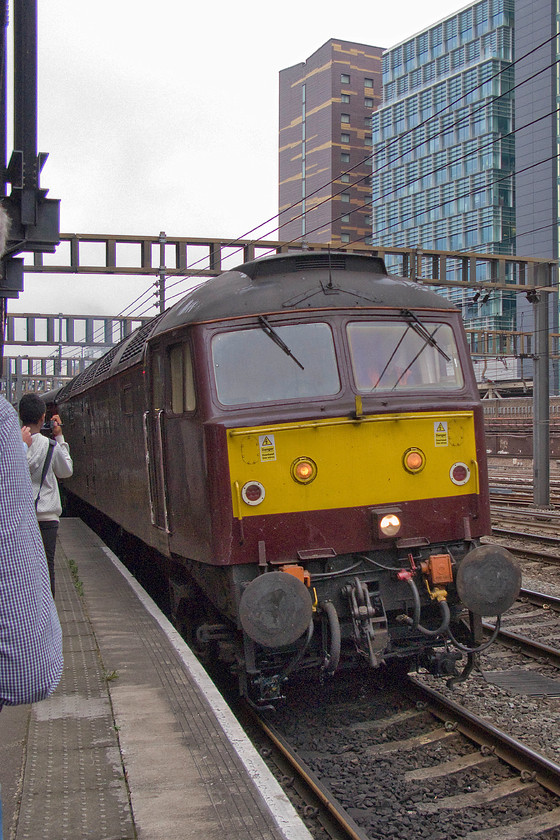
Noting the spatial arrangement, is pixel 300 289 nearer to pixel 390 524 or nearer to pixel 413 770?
pixel 390 524

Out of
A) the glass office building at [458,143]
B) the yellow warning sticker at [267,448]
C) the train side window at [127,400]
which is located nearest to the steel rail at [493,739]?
the yellow warning sticker at [267,448]

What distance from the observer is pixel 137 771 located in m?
4.13

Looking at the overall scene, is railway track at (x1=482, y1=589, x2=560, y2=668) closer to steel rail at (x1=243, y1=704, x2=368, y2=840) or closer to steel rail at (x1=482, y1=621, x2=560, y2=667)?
steel rail at (x1=482, y1=621, x2=560, y2=667)

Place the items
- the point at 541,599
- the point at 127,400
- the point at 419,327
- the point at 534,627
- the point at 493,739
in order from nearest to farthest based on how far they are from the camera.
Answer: the point at 493,739, the point at 419,327, the point at 534,627, the point at 127,400, the point at 541,599

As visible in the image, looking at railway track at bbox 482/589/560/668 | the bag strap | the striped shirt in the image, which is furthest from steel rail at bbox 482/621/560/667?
the striped shirt

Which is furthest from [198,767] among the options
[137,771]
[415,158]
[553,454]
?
[415,158]

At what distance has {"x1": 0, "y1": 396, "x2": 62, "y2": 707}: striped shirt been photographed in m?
1.85

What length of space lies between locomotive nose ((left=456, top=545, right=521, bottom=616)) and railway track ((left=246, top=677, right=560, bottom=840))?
2.47 feet

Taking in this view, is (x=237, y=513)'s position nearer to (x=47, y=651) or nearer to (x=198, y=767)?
(x=198, y=767)

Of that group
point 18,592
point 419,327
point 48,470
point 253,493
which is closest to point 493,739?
point 253,493

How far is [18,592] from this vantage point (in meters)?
1.86

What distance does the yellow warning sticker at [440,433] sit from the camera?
6.18 metres

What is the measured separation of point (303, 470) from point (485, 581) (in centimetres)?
143

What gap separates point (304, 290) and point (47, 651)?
464cm
